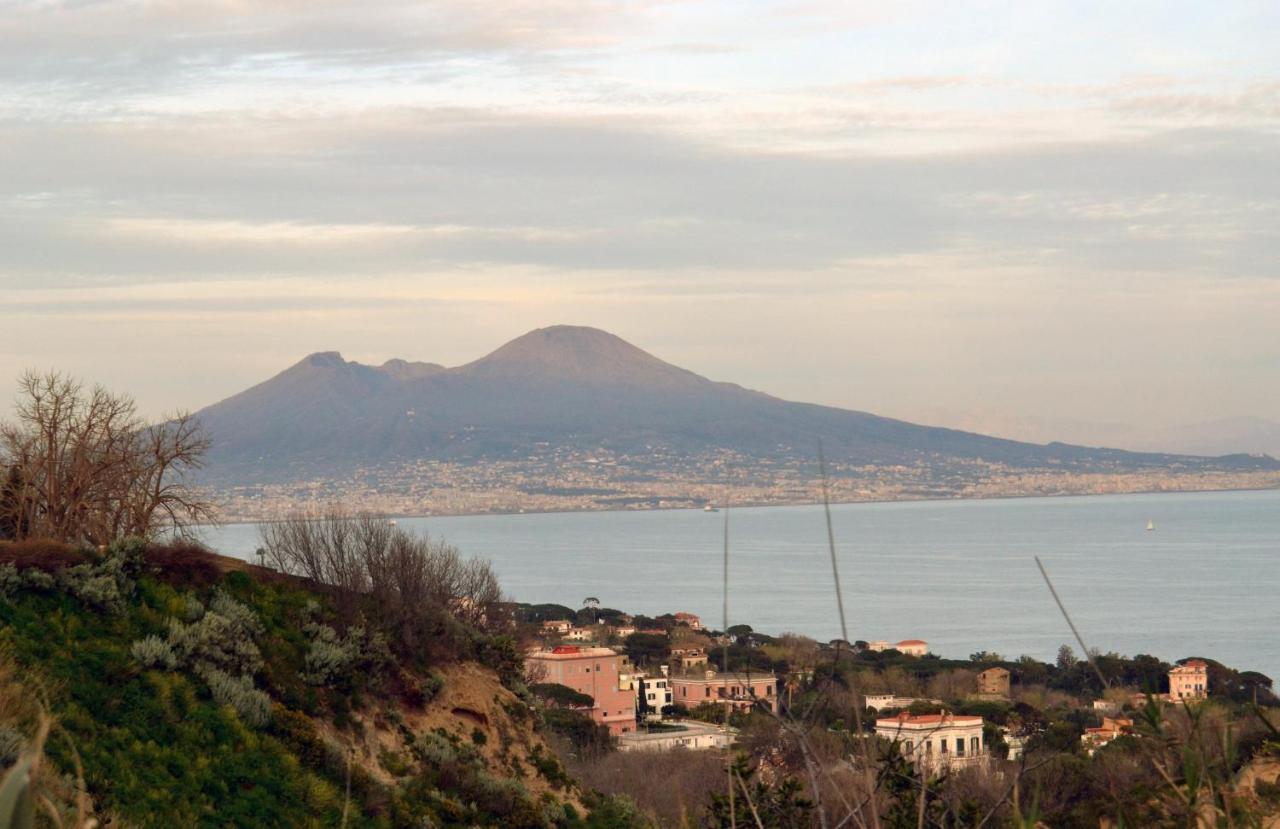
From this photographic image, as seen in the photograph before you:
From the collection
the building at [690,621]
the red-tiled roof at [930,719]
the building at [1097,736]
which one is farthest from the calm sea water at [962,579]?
the red-tiled roof at [930,719]

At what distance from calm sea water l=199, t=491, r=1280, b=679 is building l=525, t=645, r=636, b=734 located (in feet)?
21.1

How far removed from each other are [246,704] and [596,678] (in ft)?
81.2

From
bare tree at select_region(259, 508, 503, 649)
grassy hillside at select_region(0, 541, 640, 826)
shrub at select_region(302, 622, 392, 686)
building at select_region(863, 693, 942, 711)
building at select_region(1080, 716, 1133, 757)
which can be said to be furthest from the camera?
building at select_region(863, 693, 942, 711)

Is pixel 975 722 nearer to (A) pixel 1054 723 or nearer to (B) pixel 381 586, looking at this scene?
(A) pixel 1054 723

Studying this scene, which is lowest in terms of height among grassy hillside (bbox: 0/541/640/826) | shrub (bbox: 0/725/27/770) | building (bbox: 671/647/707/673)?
building (bbox: 671/647/707/673)

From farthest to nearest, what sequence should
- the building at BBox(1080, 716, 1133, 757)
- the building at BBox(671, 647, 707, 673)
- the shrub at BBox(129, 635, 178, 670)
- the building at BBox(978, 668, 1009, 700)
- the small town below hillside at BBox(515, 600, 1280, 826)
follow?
the building at BBox(671, 647, 707, 673) < the building at BBox(978, 668, 1009, 700) < the building at BBox(1080, 716, 1133, 757) < the small town below hillside at BBox(515, 600, 1280, 826) < the shrub at BBox(129, 635, 178, 670)

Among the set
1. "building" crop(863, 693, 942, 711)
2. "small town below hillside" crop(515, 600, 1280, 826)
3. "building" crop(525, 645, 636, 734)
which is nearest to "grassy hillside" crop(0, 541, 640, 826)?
"small town below hillside" crop(515, 600, 1280, 826)

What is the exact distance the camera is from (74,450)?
1775 centimetres

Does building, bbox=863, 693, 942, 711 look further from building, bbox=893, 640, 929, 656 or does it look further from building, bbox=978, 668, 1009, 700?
building, bbox=893, 640, 929, 656

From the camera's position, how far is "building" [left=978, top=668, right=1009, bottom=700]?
4253 centimetres

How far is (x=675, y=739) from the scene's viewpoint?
32375mm

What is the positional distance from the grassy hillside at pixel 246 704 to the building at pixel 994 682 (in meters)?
26.8

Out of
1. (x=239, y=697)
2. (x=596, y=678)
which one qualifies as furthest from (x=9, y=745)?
(x=596, y=678)

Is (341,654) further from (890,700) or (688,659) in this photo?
(688,659)
